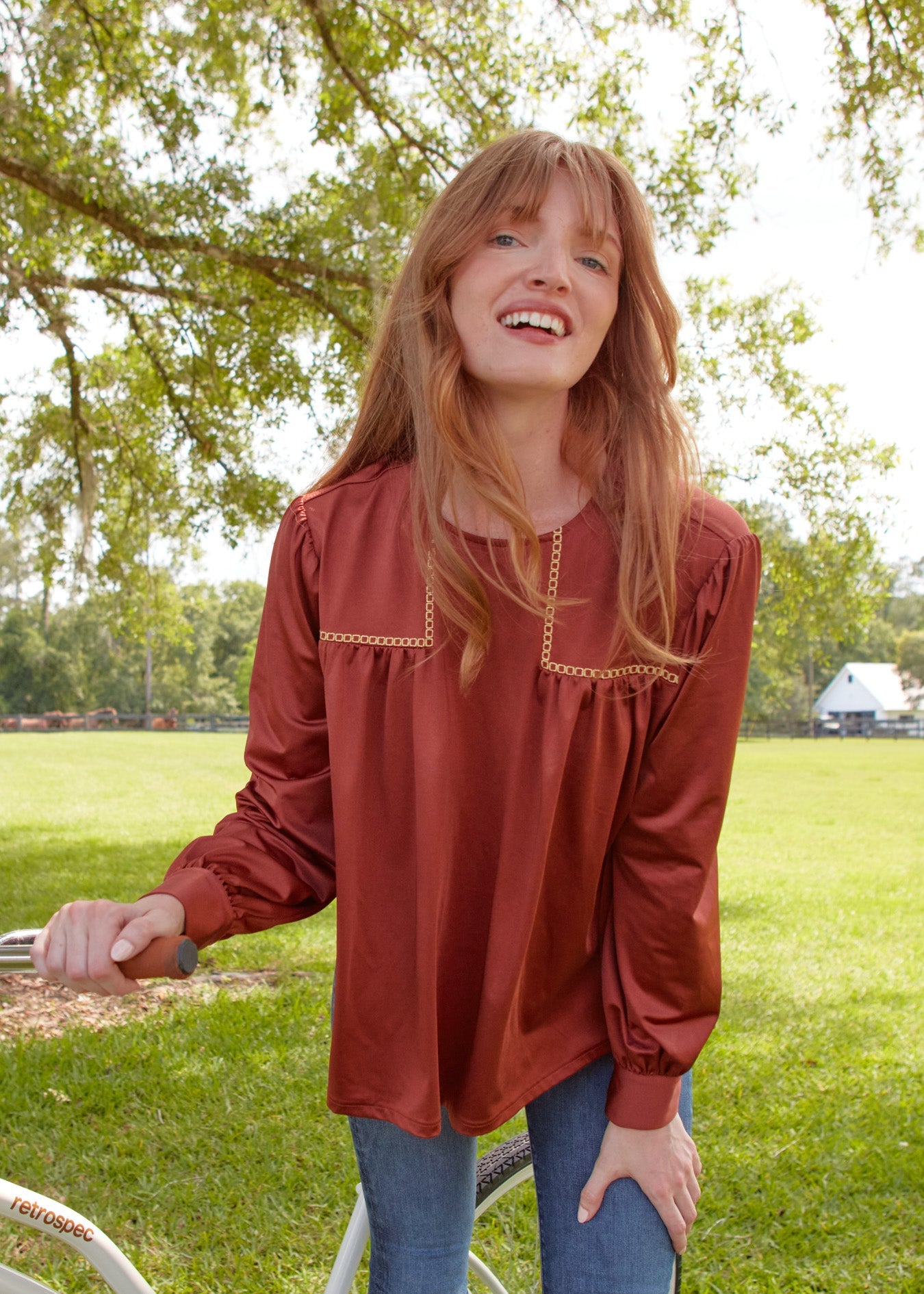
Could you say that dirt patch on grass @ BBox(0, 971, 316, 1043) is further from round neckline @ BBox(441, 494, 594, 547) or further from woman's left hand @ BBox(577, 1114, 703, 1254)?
round neckline @ BBox(441, 494, 594, 547)

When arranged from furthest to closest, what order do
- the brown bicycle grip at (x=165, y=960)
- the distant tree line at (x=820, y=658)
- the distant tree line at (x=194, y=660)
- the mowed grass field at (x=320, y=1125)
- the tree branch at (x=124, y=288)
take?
the distant tree line at (x=194, y=660) → the distant tree line at (x=820, y=658) → the tree branch at (x=124, y=288) → the mowed grass field at (x=320, y=1125) → the brown bicycle grip at (x=165, y=960)

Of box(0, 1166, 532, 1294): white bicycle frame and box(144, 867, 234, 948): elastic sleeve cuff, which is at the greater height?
box(144, 867, 234, 948): elastic sleeve cuff

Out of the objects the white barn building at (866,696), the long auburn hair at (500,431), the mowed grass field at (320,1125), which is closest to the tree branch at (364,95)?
the mowed grass field at (320,1125)

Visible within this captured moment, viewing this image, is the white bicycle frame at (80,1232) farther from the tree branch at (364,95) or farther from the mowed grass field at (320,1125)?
the tree branch at (364,95)

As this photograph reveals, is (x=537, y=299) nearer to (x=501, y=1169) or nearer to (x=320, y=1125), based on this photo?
(x=501, y=1169)

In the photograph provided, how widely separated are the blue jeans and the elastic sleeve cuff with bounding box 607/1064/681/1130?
0.20 feet

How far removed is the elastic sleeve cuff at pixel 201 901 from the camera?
1.51m

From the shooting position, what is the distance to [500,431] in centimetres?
179

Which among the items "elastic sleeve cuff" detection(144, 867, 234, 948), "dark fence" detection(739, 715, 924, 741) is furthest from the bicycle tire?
"dark fence" detection(739, 715, 924, 741)

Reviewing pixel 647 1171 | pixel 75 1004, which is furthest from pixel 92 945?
pixel 75 1004

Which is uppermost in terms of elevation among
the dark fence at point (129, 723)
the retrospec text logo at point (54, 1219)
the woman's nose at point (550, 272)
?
the woman's nose at point (550, 272)

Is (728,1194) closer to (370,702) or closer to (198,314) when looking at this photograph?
(370,702)

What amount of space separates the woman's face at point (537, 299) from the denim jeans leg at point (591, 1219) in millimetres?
1115

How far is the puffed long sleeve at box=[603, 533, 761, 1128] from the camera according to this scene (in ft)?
5.33
